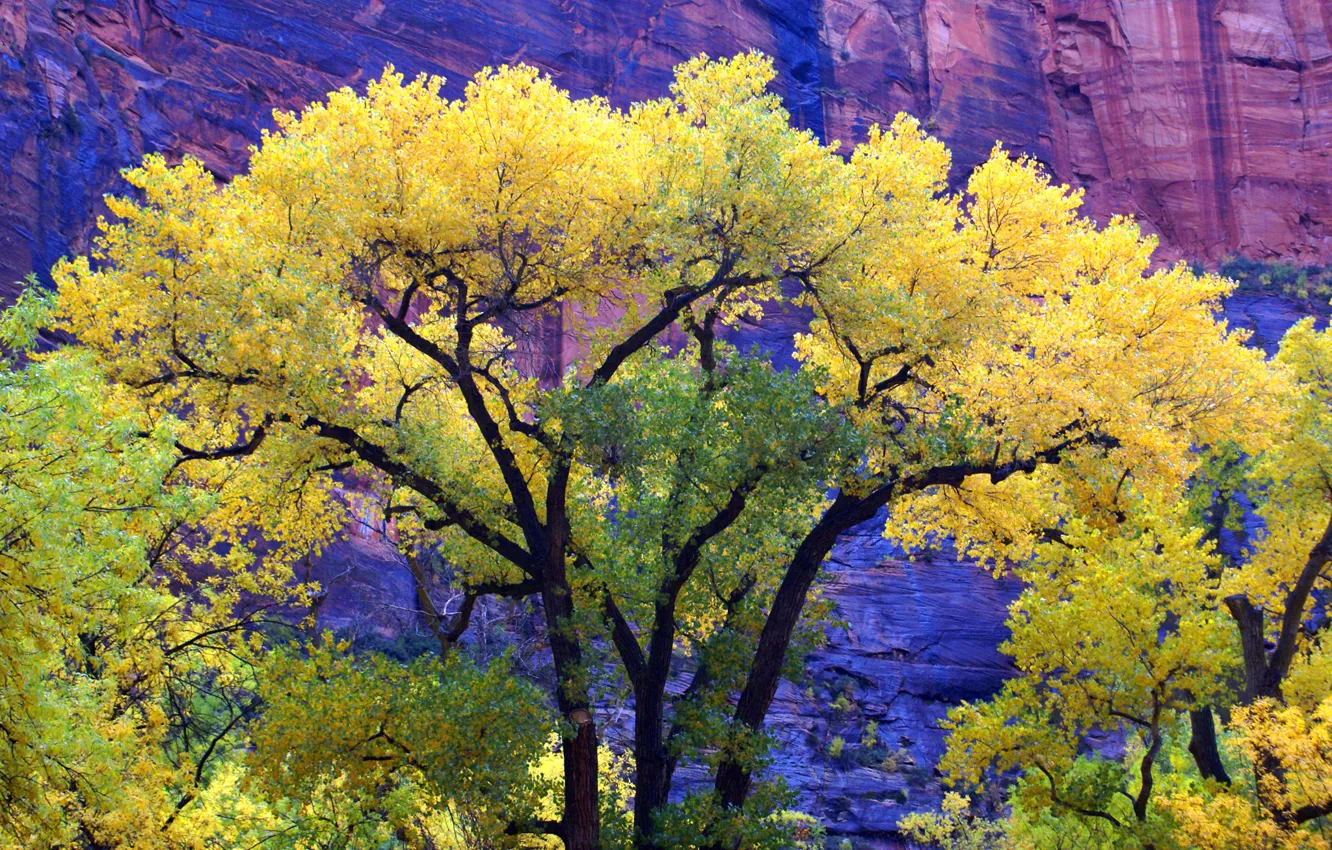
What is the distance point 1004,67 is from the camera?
45.9 metres

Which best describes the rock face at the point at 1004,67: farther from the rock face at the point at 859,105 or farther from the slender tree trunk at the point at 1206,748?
the slender tree trunk at the point at 1206,748

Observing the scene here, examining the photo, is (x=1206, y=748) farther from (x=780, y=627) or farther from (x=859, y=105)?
(x=859, y=105)

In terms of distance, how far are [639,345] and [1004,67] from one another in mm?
40192

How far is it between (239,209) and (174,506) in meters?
4.67

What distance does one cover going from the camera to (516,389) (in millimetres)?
13078

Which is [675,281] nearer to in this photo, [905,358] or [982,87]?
[905,358]

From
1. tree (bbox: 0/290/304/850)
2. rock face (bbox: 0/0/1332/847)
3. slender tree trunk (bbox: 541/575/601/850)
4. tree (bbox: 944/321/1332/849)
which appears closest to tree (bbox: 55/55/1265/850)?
slender tree trunk (bbox: 541/575/601/850)

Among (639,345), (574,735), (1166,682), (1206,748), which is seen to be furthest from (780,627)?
(1206,748)

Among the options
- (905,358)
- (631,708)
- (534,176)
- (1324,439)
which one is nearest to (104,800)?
(534,176)

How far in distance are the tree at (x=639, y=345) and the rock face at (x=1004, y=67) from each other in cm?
2687

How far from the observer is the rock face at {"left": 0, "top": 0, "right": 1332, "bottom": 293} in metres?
36.8

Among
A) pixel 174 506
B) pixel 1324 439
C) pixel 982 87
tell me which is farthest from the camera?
pixel 982 87

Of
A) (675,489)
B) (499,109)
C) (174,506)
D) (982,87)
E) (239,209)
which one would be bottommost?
(174,506)

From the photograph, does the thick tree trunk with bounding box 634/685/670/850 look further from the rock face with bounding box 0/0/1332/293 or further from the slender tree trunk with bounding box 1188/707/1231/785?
the rock face with bounding box 0/0/1332/293
